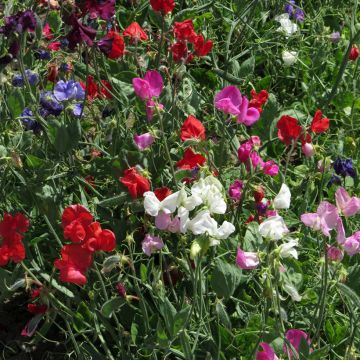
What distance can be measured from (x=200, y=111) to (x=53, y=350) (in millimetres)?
856

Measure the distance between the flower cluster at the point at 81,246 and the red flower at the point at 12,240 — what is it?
120 mm

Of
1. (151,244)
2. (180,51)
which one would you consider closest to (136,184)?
(151,244)

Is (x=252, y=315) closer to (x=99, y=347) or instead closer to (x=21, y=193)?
(x=99, y=347)

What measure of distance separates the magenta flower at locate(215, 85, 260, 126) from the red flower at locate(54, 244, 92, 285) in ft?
1.43

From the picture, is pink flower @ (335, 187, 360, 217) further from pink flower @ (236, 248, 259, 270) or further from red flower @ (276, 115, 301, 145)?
red flower @ (276, 115, 301, 145)

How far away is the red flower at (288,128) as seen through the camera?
1.92 meters

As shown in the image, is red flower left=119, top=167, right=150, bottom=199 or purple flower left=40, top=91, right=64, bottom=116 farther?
purple flower left=40, top=91, right=64, bottom=116

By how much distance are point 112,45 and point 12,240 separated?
603 millimetres

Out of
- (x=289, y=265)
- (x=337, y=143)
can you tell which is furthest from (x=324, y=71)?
(x=289, y=265)

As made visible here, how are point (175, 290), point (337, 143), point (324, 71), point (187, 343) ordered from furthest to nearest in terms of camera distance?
1. point (324, 71)
2. point (337, 143)
3. point (175, 290)
4. point (187, 343)

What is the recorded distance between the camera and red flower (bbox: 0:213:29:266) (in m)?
1.63

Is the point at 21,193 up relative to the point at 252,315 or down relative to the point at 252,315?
up

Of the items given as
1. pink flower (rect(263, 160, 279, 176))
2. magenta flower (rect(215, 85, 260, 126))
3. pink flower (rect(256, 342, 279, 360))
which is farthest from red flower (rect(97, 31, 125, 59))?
pink flower (rect(256, 342, 279, 360))

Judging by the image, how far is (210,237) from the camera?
1421 mm
